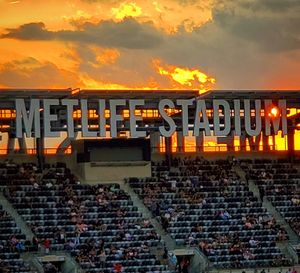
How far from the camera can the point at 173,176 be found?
245 ft

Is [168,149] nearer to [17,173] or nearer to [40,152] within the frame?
[40,152]

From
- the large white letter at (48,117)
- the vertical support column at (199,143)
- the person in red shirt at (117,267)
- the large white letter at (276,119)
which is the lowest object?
the person in red shirt at (117,267)

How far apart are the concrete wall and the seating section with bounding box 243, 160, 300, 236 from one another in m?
7.68

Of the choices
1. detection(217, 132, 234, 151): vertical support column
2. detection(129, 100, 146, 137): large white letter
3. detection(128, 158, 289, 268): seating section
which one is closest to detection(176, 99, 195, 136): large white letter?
detection(129, 100, 146, 137): large white letter

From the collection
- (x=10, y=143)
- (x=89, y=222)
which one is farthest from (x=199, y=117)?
(x=10, y=143)

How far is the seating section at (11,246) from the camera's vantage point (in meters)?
61.2

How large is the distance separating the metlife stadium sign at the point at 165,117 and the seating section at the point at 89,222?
346 cm

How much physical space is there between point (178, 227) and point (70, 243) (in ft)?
24.4

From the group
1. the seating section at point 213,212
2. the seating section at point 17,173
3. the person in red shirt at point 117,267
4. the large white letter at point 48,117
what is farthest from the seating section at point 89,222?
the large white letter at point 48,117

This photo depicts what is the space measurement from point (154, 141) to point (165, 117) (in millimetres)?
4472

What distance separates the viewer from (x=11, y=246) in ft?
208

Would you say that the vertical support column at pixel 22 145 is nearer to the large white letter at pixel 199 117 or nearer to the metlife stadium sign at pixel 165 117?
the metlife stadium sign at pixel 165 117

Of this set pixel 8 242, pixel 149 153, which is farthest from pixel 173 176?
pixel 8 242

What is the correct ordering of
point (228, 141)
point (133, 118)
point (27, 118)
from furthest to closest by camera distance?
point (228, 141) → point (133, 118) → point (27, 118)
